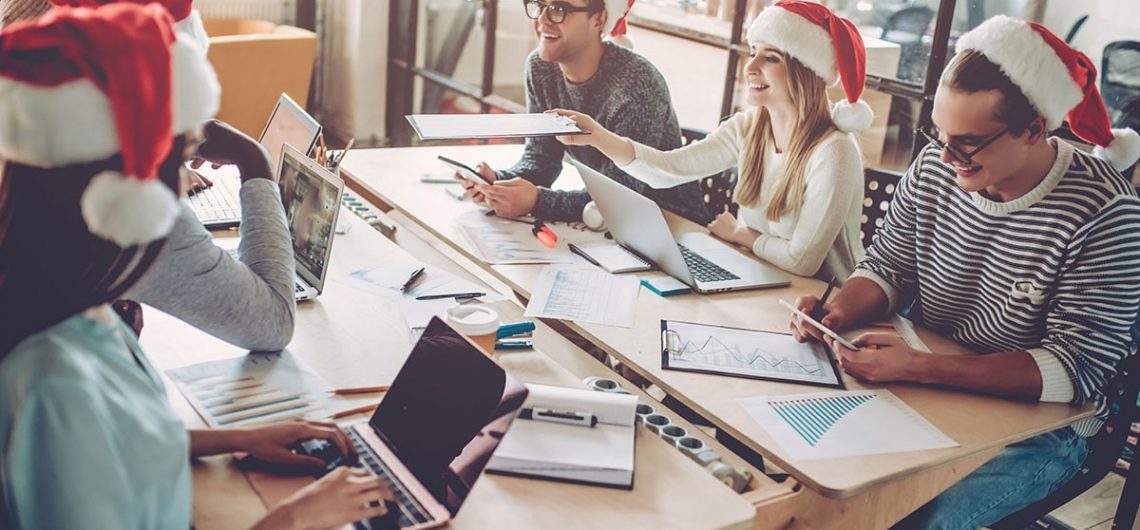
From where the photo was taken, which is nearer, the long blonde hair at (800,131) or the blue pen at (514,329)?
the blue pen at (514,329)

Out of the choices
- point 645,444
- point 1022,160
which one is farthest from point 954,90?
point 645,444

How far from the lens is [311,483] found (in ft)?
4.14

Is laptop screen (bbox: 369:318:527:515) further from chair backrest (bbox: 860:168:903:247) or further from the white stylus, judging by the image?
chair backrest (bbox: 860:168:903:247)

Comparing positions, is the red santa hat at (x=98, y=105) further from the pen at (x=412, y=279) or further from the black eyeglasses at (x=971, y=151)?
the black eyeglasses at (x=971, y=151)

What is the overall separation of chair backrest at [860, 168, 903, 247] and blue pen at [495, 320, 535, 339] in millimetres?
1045

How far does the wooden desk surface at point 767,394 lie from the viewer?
142 cm

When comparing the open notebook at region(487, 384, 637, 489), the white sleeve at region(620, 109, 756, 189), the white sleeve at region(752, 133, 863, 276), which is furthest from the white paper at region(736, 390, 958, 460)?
the white sleeve at region(620, 109, 756, 189)

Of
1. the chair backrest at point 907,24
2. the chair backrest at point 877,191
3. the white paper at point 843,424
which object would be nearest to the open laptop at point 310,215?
the white paper at point 843,424

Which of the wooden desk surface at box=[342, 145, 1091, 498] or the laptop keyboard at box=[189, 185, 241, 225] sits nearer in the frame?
the wooden desk surface at box=[342, 145, 1091, 498]

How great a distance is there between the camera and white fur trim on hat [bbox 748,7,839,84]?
2279 millimetres

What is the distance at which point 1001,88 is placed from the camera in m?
1.70

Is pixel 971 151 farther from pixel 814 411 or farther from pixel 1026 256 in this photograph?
pixel 814 411

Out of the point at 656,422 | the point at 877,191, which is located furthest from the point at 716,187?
the point at 656,422

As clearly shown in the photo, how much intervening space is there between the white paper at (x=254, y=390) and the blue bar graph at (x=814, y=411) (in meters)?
0.68
